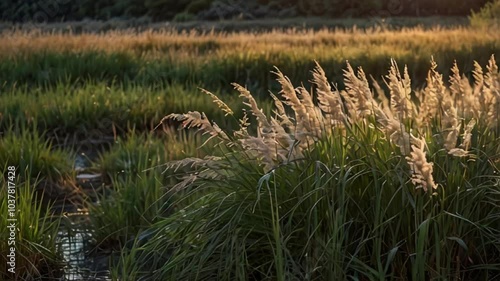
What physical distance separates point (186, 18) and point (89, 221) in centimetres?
3745

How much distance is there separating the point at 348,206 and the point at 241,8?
4336cm

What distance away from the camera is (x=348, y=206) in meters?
3.42

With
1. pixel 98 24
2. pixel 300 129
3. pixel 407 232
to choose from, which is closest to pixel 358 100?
pixel 300 129

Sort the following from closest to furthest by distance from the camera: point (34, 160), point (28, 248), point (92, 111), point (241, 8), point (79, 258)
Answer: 1. point (28, 248)
2. point (79, 258)
3. point (34, 160)
4. point (92, 111)
5. point (241, 8)

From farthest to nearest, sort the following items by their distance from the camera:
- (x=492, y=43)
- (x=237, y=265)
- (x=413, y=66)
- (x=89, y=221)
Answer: (x=492, y=43) < (x=413, y=66) < (x=89, y=221) < (x=237, y=265)

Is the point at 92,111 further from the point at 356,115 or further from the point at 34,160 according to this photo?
the point at 356,115

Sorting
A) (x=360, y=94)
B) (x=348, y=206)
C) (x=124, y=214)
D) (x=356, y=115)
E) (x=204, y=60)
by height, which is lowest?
(x=204, y=60)

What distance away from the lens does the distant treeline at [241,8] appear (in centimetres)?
4419

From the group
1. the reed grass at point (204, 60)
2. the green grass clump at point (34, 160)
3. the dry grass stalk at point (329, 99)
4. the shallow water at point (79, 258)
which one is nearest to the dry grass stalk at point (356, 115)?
the dry grass stalk at point (329, 99)

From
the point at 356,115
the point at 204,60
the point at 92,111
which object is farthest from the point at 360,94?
the point at 204,60

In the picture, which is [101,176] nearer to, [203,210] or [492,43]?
[203,210]

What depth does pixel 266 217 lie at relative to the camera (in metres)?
3.35

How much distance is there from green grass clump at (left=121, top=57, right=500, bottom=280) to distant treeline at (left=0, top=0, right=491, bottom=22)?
39.9m

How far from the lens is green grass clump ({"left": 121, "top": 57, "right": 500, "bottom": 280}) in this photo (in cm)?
319
